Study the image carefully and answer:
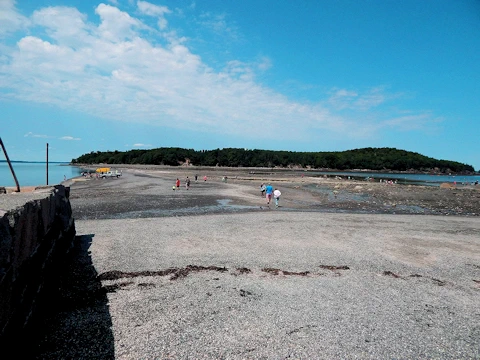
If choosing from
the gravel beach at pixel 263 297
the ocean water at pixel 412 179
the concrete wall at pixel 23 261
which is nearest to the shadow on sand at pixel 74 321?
the gravel beach at pixel 263 297

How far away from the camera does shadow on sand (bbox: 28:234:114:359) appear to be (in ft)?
16.6

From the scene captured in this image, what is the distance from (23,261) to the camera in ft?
17.1

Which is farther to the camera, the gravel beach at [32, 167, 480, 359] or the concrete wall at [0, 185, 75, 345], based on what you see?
the gravel beach at [32, 167, 480, 359]

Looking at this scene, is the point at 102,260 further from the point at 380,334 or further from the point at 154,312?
the point at 380,334

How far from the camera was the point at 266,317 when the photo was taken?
6.44 m

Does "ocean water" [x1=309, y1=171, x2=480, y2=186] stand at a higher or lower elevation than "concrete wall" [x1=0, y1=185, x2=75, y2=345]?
lower

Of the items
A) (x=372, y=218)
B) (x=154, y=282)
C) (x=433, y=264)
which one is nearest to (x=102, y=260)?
(x=154, y=282)

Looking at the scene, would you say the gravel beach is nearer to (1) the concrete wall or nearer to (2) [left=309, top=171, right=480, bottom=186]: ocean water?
(1) the concrete wall

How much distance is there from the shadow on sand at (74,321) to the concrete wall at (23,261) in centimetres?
34

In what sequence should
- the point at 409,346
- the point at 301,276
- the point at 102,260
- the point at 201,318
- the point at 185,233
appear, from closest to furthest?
the point at 409,346, the point at 201,318, the point at 301,276, the point at 102,260, the point at 185,233

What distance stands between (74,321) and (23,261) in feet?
5.50

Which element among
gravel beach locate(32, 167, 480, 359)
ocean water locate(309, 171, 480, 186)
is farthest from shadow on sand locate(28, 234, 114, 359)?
ocean water locate(309, 171, 480, 186)

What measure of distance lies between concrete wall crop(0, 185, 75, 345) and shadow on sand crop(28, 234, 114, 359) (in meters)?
0.34

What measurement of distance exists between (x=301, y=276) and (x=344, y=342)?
3.35 metres
